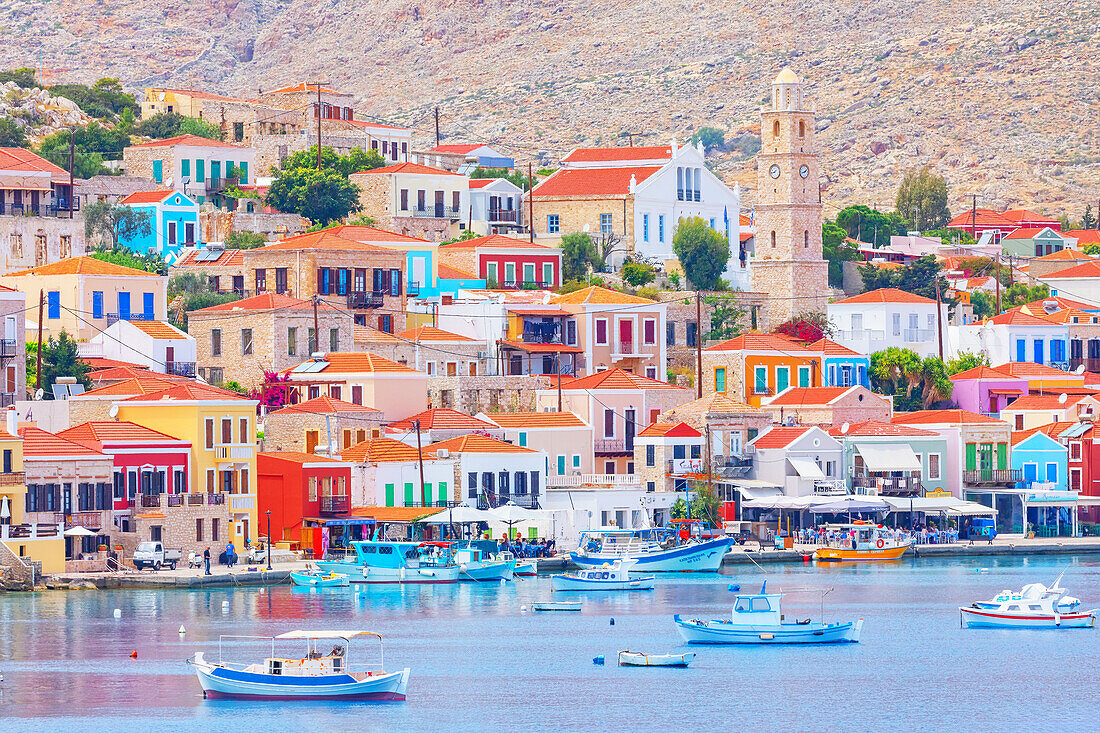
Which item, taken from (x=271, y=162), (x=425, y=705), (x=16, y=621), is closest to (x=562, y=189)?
(x=271, y=162)

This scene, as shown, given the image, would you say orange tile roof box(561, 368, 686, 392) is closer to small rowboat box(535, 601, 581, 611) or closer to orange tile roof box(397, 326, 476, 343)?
orange tile roof box(397, 326, 476, 343)

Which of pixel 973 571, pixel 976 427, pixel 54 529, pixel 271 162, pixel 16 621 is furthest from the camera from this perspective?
pixel 271 162

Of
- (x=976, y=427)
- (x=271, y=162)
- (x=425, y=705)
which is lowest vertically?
(x=425, y=705)

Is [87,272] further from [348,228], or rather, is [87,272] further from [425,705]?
[425,705]

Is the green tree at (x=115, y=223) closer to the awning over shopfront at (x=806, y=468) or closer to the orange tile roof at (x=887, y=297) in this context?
the orange tile roof at (x=887, y=297)

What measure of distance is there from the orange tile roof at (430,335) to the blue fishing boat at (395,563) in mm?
19902

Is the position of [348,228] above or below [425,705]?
above

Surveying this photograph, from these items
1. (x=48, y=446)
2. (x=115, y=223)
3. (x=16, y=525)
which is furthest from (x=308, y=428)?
(x=115, y=223)

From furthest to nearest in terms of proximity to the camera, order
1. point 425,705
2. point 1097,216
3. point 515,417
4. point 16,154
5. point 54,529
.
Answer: point 1097,216
point 16,154
point 515,417
point 54,529
point 425,705

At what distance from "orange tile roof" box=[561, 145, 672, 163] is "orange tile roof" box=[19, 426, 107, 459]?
55.1 metres

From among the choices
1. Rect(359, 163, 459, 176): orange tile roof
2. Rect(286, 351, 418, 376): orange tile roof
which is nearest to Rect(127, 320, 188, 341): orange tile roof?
Rect(286, 351, 418, 376): orange tile roof

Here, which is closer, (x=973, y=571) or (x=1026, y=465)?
(x=973, y=571)

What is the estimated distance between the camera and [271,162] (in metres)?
135

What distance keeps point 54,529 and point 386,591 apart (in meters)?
12.6
